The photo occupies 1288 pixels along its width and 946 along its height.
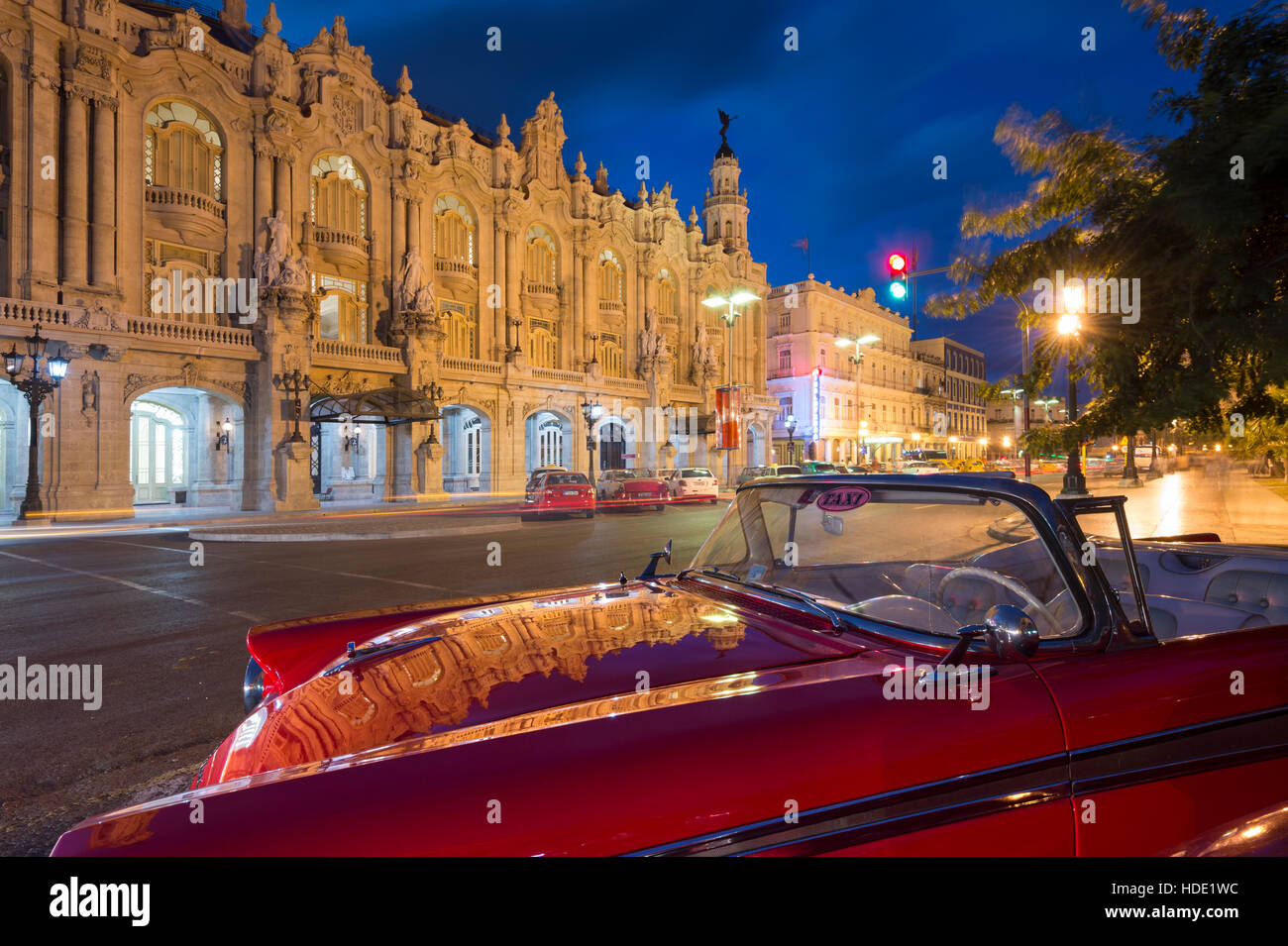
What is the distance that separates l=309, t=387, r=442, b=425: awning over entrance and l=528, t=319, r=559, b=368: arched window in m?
8.58

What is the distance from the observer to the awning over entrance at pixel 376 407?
2444 centimetres

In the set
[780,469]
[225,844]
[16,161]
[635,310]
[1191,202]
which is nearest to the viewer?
[225,844]

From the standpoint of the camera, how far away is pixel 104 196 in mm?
21266

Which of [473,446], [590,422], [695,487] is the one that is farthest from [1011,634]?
[590,422]

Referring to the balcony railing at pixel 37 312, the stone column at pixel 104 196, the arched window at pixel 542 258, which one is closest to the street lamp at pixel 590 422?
the arched window at pixel 542 258

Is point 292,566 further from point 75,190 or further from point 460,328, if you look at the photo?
point 460,328

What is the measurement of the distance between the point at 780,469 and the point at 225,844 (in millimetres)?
32867

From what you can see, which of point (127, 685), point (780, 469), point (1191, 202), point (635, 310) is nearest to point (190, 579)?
point (127, 685)

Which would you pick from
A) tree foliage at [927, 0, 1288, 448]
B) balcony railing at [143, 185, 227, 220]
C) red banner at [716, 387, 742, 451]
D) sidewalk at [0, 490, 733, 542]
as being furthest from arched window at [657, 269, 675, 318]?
tree foliage at [927, 0, 1288, 448]

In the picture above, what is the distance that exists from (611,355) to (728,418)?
7.92 metres

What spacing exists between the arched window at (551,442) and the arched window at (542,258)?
7.23 m

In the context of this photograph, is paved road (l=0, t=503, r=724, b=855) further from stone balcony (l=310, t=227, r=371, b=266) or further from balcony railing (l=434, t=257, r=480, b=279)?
balcony railing (l=434, t=257, r=480, b=279)
